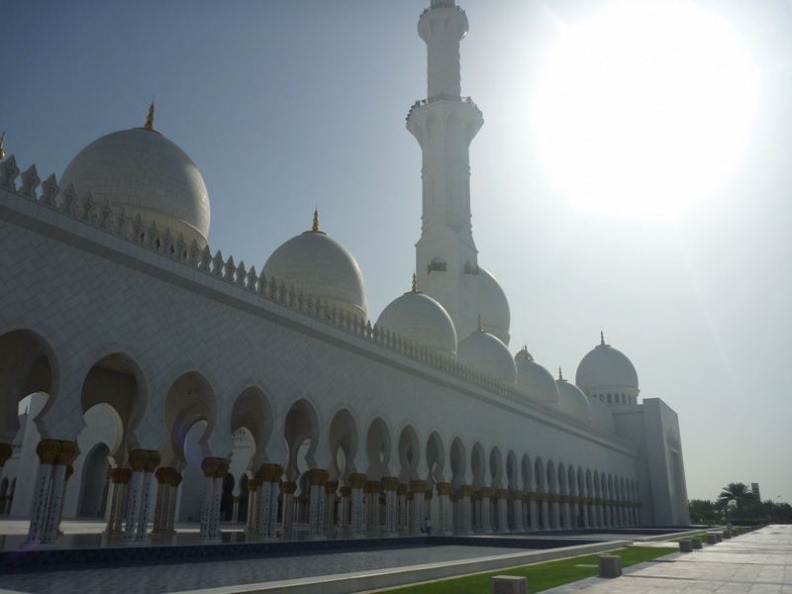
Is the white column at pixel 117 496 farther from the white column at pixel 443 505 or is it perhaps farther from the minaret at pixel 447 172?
the minaret at pixel 447 172

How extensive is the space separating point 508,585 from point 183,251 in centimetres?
860

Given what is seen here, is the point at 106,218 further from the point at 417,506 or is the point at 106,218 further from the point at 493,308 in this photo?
the point at 493,308

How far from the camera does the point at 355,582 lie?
7051 mm

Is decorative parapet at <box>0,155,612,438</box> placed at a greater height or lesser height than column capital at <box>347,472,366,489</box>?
greater

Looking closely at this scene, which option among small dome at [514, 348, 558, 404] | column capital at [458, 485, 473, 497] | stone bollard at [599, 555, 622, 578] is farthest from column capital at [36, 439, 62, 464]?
small dome at [514, 348, 558, 404]

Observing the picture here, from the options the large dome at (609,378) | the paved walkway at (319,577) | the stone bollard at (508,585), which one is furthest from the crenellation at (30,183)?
the large dome at (609,378)

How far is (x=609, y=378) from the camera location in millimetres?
41688

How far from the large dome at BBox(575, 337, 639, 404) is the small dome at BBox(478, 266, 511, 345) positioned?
12633 mm

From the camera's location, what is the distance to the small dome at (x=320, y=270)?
18.8 metres

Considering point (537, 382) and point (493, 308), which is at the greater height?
point (493, 308)

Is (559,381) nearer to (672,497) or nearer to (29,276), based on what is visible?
(672,497)

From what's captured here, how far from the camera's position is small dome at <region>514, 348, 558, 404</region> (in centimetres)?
3006

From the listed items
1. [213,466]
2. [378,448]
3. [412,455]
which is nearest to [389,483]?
[378,448]

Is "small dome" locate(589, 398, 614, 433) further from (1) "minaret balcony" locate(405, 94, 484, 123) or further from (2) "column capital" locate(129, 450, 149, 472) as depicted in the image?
(2) "column capital" locate(129, 450, 149, 472)
